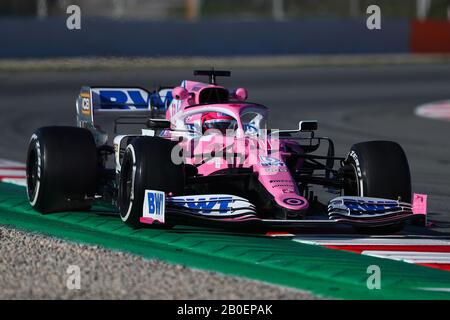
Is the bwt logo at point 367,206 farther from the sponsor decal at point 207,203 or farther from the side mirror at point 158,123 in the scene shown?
the side mirror at point 158,123

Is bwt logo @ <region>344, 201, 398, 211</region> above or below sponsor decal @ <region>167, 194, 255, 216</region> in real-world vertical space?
below

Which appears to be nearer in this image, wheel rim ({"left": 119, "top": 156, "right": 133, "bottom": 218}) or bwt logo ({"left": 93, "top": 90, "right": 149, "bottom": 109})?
wheel rim ({"left": 119, "top": 156, "right": 133, "bottom": 218})

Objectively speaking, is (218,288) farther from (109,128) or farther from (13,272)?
(109,128)

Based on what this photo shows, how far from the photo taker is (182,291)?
7.35m

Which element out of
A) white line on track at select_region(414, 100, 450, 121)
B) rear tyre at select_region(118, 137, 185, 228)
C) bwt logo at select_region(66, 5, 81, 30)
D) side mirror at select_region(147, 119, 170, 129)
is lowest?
white line on track at select_region(414, 100, 450, 121)

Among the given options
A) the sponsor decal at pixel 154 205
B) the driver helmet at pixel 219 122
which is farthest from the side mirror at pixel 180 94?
the sponsor decal at pixel 154 205

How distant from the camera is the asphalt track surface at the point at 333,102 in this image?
15828mm

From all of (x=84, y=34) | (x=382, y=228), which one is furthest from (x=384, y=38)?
(x=382, y=228)

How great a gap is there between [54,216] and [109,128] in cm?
851

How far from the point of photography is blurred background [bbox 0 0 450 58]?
29984mm

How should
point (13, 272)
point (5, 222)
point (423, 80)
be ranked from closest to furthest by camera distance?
point (13, 272) → point (5, 222) → point (423, 80)

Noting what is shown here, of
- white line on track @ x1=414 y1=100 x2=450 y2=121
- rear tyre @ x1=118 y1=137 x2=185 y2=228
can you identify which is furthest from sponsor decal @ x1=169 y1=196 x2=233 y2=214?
white line on track @ x1=414 y1=100 x2=450 y2=121

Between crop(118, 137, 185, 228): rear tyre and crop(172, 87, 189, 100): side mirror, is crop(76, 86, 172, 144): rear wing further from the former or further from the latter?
crop(118, 137, 185, 228): rear tyre

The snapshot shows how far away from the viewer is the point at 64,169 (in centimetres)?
1017
